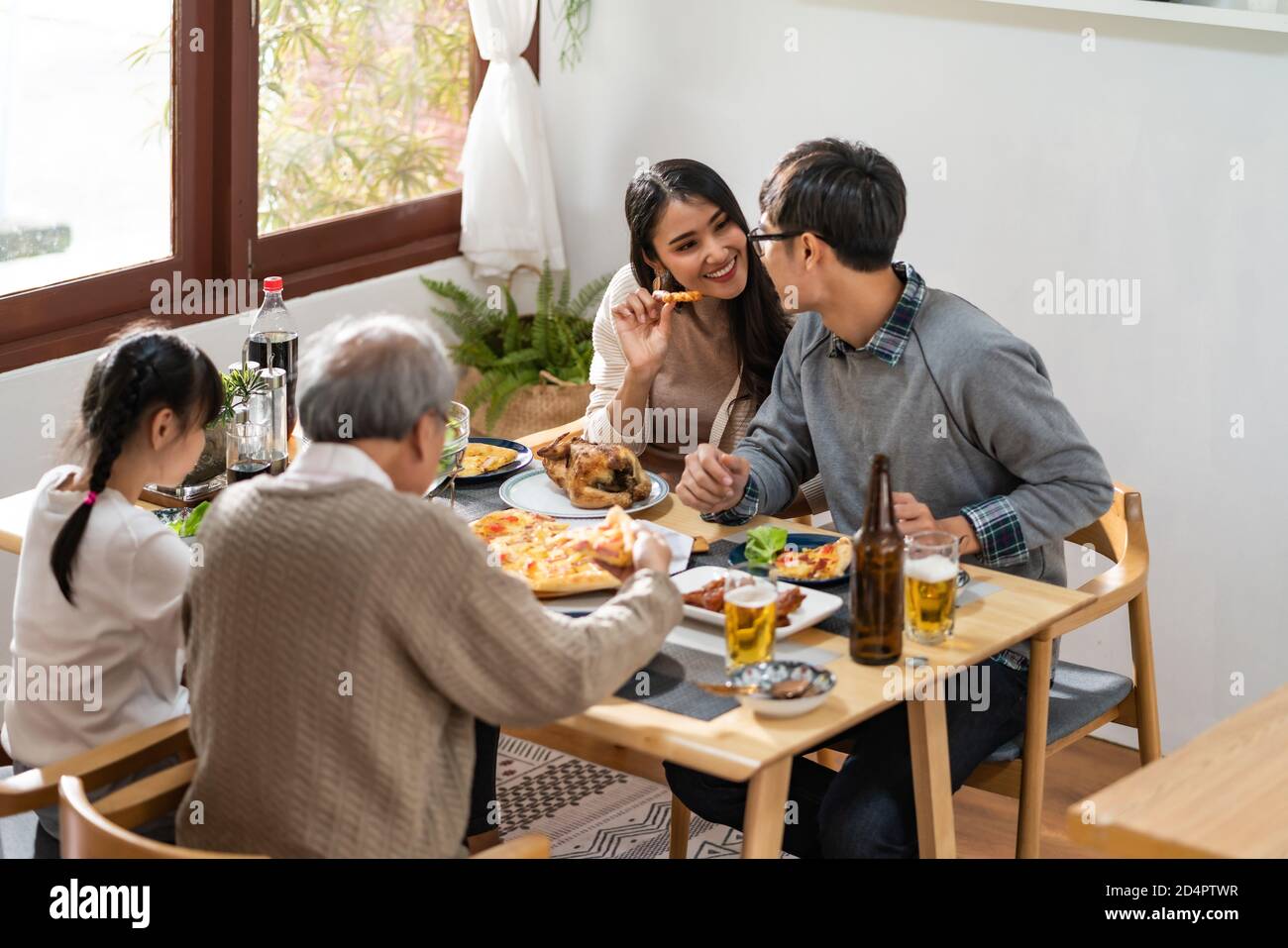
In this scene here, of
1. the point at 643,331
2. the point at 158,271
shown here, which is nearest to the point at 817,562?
the point at 643,331

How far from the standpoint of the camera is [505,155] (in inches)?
171

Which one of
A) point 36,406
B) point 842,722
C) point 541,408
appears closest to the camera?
point 842,722

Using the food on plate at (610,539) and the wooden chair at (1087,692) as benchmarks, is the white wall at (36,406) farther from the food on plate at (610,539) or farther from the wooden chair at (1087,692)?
the wooden chair at (1087,692)

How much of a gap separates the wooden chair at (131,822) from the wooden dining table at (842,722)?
0.59ft

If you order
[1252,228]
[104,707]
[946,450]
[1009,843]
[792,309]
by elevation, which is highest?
[1252,228]

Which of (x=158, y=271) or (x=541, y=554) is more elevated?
(x=158, y=271)

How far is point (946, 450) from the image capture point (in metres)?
2.52

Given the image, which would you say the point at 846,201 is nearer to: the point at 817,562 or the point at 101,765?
the point at 817,562

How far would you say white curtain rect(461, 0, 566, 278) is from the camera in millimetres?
4285

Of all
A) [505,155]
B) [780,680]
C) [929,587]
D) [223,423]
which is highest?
[505,155]

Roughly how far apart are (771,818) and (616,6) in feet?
9.61

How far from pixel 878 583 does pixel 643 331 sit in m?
1.18
